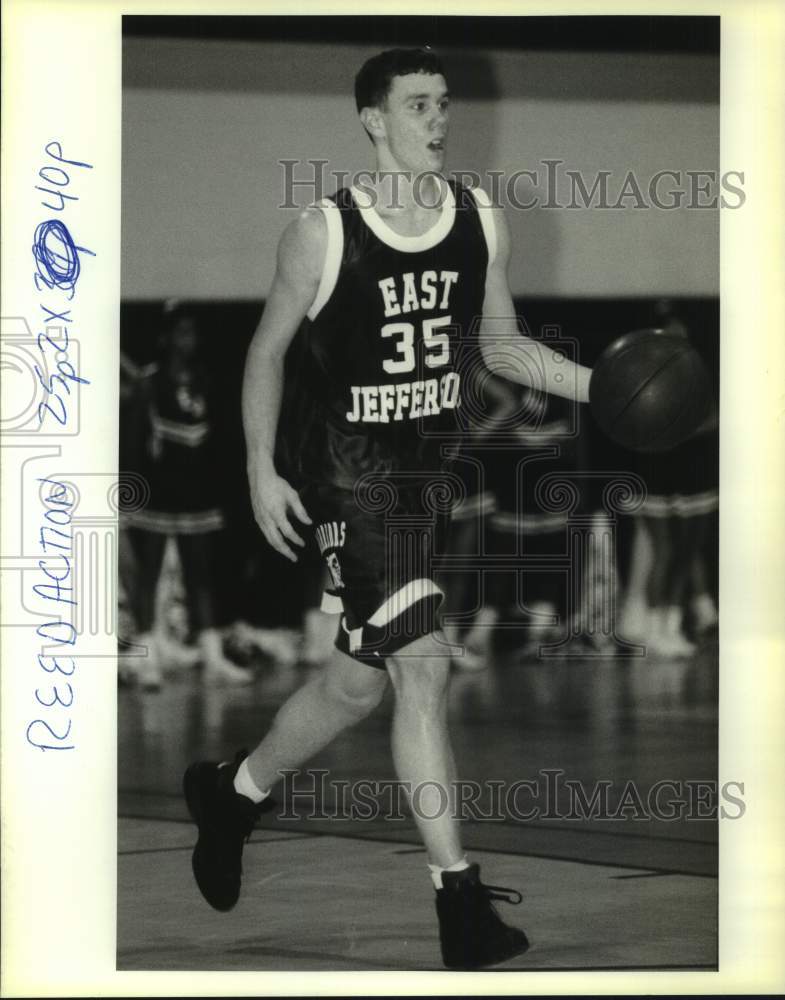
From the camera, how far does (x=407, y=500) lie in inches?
118

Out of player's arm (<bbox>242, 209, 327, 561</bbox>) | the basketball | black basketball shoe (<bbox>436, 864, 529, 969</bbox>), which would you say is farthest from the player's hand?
black basketball shoe (<bbox>436, 864, 529, 969</bbox>)

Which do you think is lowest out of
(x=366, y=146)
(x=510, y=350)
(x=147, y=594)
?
(x=147, y=594)

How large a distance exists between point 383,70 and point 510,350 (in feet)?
2.69

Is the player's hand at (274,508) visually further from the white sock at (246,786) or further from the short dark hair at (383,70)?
the short dark hair at (383,70)

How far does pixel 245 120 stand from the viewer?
301cm

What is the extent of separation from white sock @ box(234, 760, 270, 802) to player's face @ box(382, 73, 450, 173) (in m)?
1.67

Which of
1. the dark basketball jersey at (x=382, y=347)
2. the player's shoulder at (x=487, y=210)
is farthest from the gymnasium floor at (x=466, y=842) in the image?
the player's shoulder at (x=487, y=210)

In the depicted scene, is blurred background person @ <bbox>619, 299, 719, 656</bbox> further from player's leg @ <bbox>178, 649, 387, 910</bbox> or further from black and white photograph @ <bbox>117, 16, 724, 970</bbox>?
player's leg @ <bbox>178, 649, 387, 910</bbox>

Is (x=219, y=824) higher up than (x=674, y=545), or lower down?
lower down

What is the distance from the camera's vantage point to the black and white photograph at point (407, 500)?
298 cm

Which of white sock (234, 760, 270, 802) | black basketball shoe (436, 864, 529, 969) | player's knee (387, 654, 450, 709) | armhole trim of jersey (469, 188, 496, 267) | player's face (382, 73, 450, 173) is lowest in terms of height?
black basketball shoe (436, 864, 529, 969)

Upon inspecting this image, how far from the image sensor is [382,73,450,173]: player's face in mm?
3002

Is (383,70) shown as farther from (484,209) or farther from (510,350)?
(510,350)

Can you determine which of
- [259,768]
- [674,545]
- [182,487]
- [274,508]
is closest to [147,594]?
[182,487]
